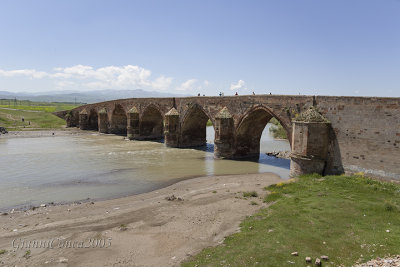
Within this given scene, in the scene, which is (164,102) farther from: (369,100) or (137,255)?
(137,255)

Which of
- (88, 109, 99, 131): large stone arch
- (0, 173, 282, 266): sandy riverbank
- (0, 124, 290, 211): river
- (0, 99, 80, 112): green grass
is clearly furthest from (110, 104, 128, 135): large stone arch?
(0, 99, 80, 112): green grass

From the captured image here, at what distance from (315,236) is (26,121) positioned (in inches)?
2566

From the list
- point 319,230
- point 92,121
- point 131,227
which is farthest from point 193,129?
point 92,121

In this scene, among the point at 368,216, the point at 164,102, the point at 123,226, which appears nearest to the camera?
the point at 368,216

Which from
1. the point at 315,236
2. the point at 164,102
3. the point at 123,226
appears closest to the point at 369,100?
the point at 315,236

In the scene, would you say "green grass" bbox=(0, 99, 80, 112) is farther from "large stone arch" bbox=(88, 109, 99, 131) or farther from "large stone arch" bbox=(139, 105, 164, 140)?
"large stone arch" bbox=(139, 105, 164, 140)

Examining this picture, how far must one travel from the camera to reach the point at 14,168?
76.1ft

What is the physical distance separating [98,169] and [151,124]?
67.3 ft

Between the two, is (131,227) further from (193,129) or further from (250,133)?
(193,129)

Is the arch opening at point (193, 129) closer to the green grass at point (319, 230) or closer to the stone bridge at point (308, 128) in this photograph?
the stone bridge at point (308, 128)

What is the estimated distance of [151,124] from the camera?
43.4m

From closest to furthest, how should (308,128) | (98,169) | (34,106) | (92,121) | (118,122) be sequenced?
(308,128)
(98,169)
(118,122)
(92,121)
(34,106)

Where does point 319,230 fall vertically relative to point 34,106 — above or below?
below

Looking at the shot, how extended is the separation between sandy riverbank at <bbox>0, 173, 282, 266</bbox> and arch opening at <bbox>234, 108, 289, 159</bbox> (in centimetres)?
1023
